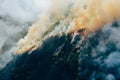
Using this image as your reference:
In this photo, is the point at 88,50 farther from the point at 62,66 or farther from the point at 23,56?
the point at 23,56

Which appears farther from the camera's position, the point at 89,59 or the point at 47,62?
the point at 47,62

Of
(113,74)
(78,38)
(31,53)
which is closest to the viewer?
(113,74)

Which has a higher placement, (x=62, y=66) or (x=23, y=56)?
(x=23, y=56)

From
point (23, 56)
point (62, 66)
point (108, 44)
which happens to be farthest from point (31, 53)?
point (108, 44)

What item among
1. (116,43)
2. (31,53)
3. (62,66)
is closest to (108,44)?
(116,43)

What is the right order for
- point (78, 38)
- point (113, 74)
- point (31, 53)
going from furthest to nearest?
point (31, 53) → point (78, 38) → point (113, 74)

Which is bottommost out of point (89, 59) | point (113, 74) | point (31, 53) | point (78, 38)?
point (113, 74)
